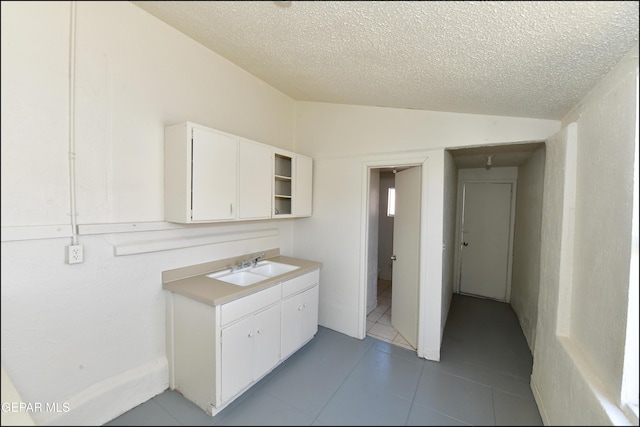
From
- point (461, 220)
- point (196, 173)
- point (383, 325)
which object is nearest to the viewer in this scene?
point (196, 173)

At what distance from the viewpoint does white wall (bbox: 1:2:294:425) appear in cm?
73

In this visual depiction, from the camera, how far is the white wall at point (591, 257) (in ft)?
2.86

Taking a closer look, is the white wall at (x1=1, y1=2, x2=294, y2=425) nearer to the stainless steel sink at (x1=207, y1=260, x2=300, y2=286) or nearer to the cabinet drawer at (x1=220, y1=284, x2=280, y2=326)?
the stainless steel sink at (x1=207, y1=260, x2=300, y2=286)

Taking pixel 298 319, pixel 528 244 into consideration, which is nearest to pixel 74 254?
pixel 298 319

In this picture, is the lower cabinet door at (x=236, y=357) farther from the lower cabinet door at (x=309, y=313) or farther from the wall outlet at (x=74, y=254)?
the wall outlet at (x=74, y=254)

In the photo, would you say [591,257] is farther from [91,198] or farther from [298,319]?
[91,198]

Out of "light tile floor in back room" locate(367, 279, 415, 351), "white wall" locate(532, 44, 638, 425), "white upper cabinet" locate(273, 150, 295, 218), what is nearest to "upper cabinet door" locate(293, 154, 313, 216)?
"white upper cabinet" locate(273, 150, 295, 218)

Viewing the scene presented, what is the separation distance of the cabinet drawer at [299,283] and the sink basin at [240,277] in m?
0.23

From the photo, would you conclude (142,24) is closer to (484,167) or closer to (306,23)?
(306,23)

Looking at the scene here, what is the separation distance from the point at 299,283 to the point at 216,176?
117 cm

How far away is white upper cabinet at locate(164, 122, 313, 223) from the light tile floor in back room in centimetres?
163

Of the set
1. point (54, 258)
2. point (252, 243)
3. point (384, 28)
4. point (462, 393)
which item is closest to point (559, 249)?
point (462, 393)

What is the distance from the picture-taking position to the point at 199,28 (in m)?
1.06

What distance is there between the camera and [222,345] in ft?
5.21
